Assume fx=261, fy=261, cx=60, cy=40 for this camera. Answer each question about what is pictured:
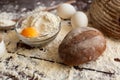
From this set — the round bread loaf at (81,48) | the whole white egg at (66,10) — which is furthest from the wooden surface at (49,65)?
the whole white egg at (66,10)

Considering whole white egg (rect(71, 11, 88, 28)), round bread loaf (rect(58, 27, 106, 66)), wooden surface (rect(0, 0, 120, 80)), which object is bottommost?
wooden surface (rect(0, 0, 120, 80))

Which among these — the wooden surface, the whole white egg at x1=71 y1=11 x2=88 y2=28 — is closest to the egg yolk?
the wooden surface

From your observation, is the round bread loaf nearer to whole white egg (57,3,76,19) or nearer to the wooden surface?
the wooden surface

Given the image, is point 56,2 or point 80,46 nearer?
point 80,46

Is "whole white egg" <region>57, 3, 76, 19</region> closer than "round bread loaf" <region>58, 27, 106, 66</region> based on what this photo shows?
No

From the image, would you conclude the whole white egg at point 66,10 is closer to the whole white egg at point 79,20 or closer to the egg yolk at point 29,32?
the whole white egg at point 79,20

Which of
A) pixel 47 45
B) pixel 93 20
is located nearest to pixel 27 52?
pixel 47 45

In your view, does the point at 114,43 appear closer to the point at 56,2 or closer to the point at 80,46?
the point at 80,46

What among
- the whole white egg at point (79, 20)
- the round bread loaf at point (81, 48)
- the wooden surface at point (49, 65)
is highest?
the whole white egg at point (79, 20)
